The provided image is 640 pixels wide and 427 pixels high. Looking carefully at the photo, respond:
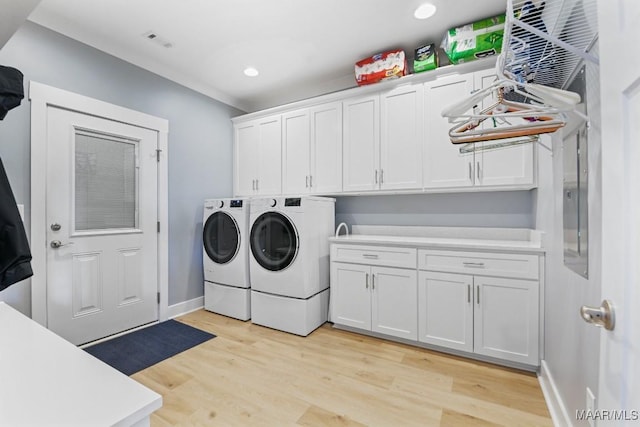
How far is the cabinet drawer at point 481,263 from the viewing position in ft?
6.48

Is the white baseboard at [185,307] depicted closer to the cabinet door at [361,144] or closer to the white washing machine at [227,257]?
the white washing machine at [227,257]

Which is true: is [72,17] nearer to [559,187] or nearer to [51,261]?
[51,261]

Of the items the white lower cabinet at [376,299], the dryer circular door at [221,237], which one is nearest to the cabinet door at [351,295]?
the white lower cabinet at [376,299]

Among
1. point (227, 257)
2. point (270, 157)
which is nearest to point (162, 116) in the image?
point (270, 157)

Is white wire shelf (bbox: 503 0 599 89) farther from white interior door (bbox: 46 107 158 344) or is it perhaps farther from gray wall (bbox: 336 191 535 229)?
white interior door (bbox: 46 107 158 344)

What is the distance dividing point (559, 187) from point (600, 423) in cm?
130

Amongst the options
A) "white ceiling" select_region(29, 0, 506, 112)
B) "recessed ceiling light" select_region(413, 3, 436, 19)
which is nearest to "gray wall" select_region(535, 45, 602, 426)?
"recessed ceiling light" select_region(413, 3, 436, 19)

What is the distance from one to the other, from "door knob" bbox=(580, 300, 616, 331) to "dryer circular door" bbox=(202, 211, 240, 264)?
2768 millimetres

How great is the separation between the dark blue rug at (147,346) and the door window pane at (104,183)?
3.27 ft

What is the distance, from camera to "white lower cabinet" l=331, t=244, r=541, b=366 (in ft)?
6.50

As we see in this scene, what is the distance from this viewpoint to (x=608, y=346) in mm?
643

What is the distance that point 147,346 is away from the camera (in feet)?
7.95

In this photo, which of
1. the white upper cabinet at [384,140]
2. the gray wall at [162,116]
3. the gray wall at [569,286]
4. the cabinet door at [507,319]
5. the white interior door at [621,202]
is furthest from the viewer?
the white upper cabinet at [384,140]

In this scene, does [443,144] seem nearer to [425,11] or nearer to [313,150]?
[425,11]
